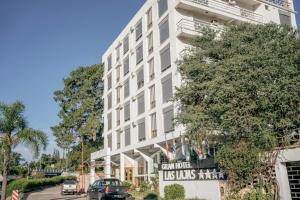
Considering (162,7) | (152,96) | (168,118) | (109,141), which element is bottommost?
(109,141)

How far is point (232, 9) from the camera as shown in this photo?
30688 mm

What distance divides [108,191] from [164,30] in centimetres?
1625

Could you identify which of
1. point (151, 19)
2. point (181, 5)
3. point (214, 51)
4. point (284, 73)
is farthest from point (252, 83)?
point (151, 19)

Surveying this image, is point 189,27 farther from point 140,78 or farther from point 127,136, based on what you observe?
point 127,136

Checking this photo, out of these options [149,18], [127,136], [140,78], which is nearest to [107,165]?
[127,136]

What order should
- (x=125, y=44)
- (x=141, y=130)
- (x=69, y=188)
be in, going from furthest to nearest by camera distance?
(x=125, y=44)
(x=69, y=188)
(x=141, y=130)

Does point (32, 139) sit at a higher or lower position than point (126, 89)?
lower

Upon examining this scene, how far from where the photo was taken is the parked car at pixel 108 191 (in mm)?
20422

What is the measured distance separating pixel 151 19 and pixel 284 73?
63.7 feet

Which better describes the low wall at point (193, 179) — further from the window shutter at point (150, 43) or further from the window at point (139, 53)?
the window at point (139, 53)

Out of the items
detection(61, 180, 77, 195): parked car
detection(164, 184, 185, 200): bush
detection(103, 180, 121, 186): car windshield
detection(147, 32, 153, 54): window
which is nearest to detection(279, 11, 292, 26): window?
detection(147, 32, 153, 54): window

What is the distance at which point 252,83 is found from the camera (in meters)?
16.1

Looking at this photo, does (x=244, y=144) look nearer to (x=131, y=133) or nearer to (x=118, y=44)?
(x=131, y=133)

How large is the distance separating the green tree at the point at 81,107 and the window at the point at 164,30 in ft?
82.4
